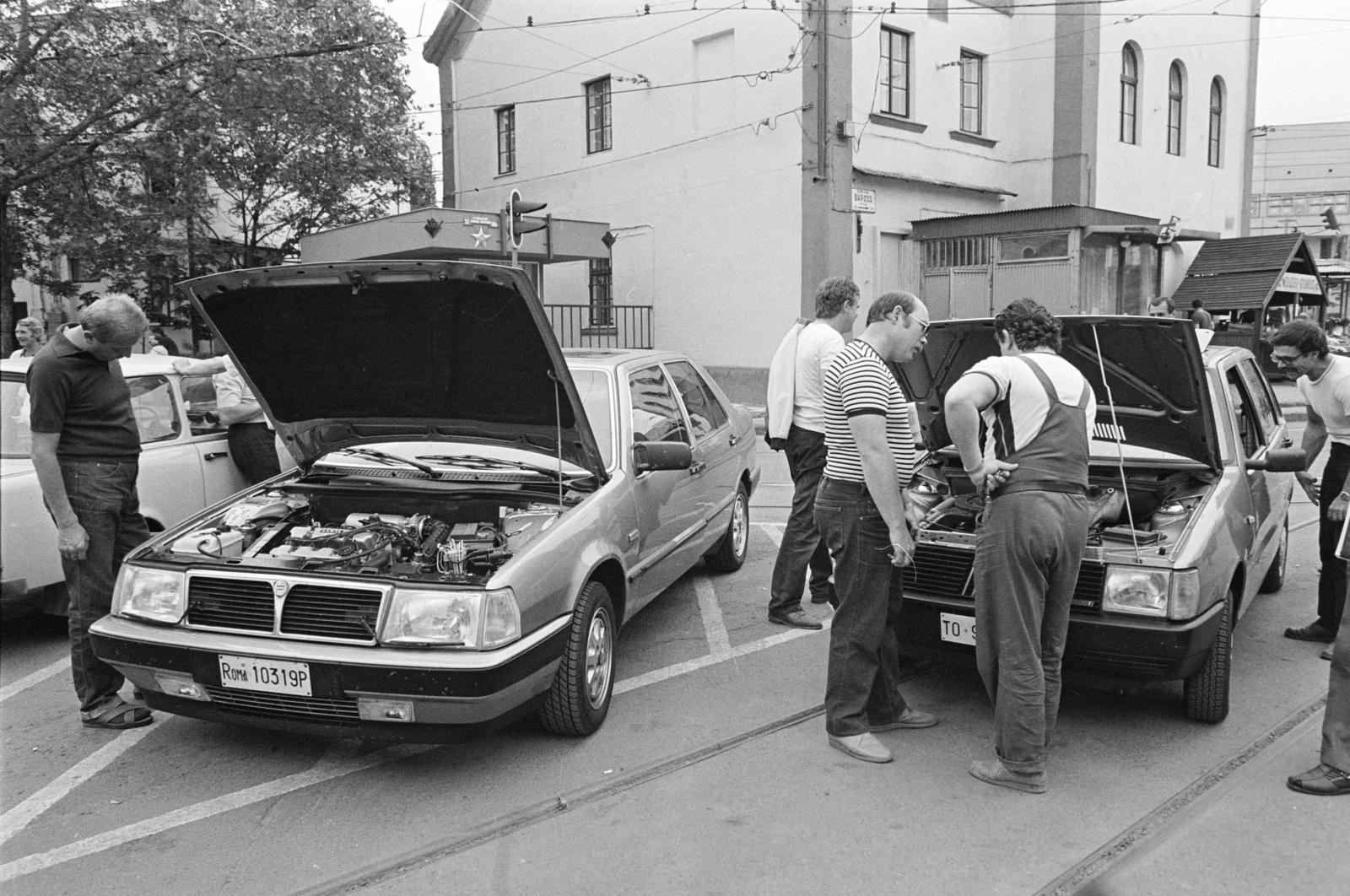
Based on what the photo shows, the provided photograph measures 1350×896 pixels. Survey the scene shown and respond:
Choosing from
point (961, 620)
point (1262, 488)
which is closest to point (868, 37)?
point (1262, 488)

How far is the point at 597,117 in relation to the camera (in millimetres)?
21188

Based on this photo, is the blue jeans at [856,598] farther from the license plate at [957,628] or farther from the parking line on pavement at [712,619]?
the parking line on pavement at [712,619]

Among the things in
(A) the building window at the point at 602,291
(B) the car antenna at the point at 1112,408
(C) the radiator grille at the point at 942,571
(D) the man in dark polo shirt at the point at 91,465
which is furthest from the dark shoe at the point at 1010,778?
(A) the building window at the point at 602,291

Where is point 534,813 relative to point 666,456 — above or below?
below

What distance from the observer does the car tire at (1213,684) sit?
424cm

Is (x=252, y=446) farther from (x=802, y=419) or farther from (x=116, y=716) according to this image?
(x=802, y=419)

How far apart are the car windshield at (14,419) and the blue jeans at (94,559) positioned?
1.35 meters

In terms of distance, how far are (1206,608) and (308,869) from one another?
11.3ft

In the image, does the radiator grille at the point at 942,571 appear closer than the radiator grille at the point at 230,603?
No

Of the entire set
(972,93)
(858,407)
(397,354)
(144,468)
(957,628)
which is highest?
(972,93)

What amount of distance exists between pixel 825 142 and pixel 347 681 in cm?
1504

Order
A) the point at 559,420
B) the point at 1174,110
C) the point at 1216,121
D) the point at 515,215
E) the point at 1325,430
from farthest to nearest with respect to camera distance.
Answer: the point at 1216,121
the point at 1174,110
the point at 515,215
the point at 1325,430
the point at 559,420

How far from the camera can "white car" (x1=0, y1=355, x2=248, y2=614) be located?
17.0ft

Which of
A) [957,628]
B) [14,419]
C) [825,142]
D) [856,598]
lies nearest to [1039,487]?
[856,598]
